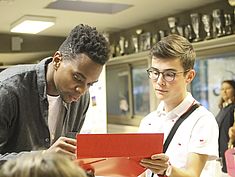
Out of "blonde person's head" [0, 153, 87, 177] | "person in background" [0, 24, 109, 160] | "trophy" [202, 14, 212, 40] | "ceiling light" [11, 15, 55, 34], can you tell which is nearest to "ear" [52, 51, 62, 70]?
"person in background" [0, 24, 109, 160]

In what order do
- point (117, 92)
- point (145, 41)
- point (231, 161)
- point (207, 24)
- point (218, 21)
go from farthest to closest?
point (117, 92)
point (145, 41)
point (207, 24)
point (218, 21)
point (231, 161)

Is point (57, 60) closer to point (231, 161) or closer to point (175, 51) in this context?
point (175, 51)

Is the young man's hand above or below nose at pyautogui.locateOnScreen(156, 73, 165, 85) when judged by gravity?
below

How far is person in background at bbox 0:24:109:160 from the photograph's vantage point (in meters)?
1.50

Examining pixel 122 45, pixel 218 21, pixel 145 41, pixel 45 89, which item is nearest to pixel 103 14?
pixel 145 41

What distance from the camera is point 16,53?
6.59 meters

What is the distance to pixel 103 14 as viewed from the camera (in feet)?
16.7

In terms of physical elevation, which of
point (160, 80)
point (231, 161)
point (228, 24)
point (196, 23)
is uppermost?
point (196, 23)

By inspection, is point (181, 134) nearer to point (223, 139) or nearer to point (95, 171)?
point (95, 171)

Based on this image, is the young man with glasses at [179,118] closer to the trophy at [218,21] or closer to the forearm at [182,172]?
the forearm at [182,172]

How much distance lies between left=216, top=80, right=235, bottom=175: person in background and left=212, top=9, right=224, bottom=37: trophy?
528 millimetres

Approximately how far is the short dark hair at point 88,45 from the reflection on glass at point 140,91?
13.7 feet

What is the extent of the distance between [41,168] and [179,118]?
962mm

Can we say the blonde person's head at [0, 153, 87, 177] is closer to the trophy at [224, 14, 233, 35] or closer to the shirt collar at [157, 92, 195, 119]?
the shirt collar at [157, 92, 195, 119]
